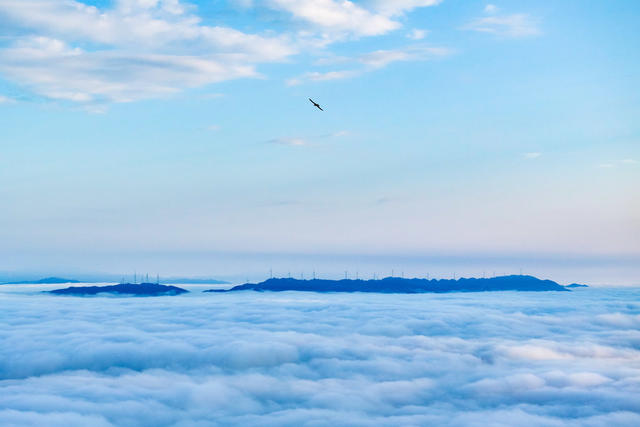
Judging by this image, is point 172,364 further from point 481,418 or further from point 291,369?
point 481,418

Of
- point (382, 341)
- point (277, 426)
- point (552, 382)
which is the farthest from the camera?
point (382, 341)

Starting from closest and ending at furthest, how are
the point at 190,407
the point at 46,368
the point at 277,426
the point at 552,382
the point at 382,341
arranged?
the point at 277,426
the point at 190,407
the point at 552,382
the point at 46,368
the point at 382,341

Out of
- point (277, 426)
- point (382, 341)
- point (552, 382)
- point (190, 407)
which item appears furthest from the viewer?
point (382, 341)

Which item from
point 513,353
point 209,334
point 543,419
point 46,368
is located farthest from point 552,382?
point 46,368

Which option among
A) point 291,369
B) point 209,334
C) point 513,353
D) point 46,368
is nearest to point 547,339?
point 513,353

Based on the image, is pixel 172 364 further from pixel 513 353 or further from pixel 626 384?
pixel 626 384

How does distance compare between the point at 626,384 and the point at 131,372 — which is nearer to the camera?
the point at 626,384

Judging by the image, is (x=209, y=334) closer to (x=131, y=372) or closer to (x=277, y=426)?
(x=131, y=372)

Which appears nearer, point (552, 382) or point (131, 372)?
point (552, 382)
